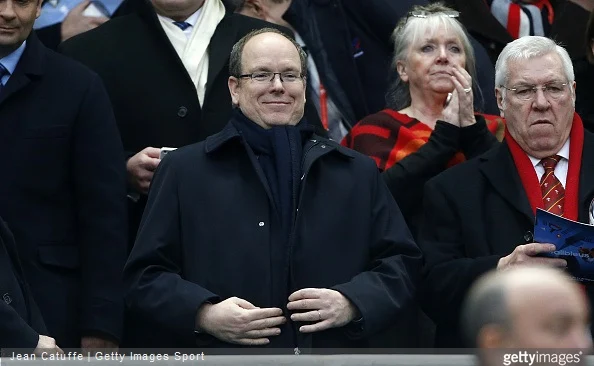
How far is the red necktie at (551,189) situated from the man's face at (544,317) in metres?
2.72

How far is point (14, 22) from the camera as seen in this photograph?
257 inches

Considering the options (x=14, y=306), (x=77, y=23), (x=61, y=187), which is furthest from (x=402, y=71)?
(x=14, y=306)

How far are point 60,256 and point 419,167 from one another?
1.72 m

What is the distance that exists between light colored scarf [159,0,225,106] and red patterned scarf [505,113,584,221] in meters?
1.52

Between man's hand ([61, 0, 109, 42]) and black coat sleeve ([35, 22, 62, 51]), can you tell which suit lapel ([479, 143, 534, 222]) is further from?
black coat sleeve ([35, 22, 62, 51])

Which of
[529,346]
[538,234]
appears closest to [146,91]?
[538,234]

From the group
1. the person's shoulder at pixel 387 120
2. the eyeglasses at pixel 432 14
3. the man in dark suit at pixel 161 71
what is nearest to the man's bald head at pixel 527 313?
the man in dark suit at pixel 161 71

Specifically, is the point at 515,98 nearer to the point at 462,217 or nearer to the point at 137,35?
the point at 462,217

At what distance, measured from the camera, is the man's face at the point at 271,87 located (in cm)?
625

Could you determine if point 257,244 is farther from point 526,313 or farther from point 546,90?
point 526,313

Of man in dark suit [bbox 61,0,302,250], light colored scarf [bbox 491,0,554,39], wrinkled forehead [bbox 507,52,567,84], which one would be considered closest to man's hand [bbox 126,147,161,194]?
man in dark suit [bbox 61,0,302,250]

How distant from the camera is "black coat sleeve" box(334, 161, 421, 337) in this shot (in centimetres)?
584

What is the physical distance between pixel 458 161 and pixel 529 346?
338 centimetres

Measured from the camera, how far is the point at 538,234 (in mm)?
5945
